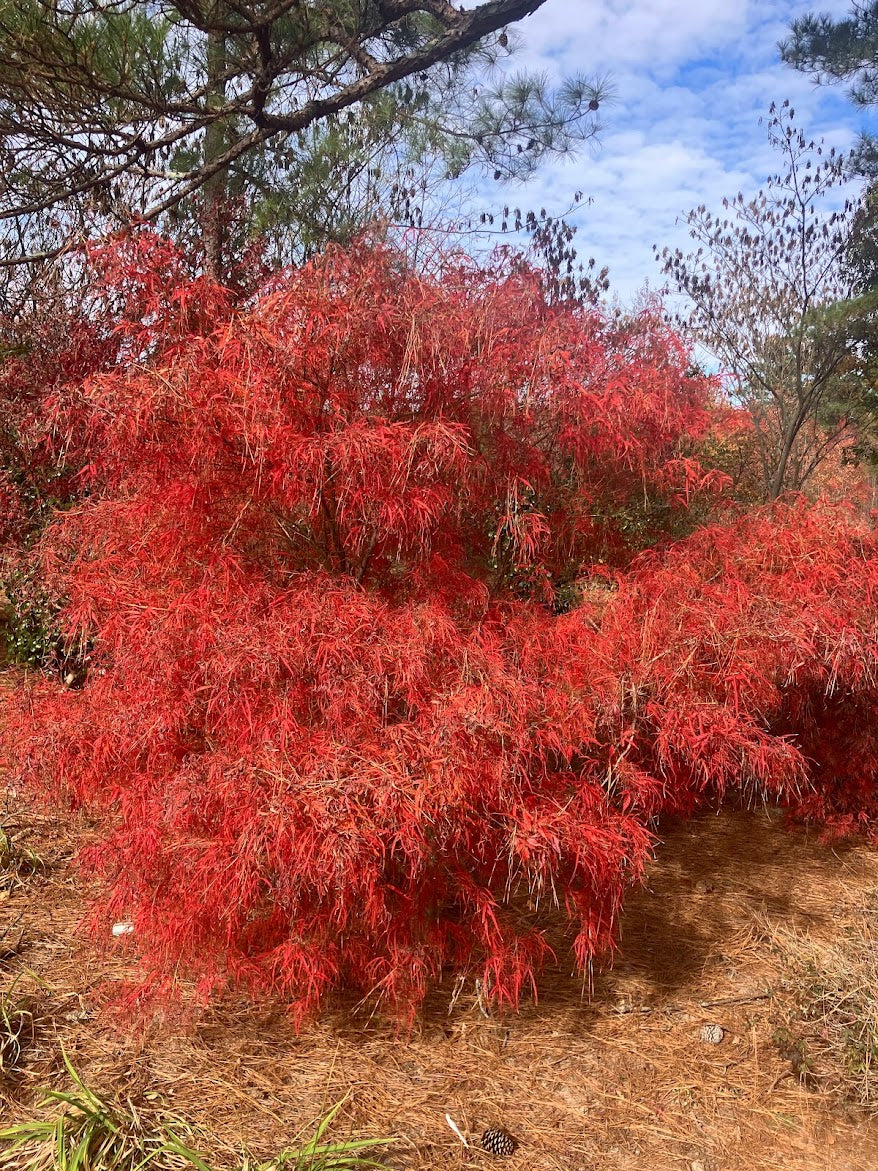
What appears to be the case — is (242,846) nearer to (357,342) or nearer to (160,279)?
(357,342)

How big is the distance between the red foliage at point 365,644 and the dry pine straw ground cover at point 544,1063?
25cm

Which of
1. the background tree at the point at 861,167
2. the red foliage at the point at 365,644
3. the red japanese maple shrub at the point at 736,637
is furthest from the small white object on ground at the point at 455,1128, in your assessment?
the background tree at the point at 861,167

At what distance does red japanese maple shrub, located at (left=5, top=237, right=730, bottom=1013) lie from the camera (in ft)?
8.10

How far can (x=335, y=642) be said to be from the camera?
8.35ft

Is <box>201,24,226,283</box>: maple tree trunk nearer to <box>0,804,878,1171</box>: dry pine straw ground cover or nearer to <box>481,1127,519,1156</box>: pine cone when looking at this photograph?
<box>0,804,878,1171</box>: dry pine straw ground cover

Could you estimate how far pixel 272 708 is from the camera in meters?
2.55

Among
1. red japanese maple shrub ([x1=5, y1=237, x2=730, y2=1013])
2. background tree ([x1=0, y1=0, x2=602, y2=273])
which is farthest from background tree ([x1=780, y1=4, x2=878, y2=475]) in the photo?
red japanese maple shrub ([x1=5, y1=237, x2=730, y2=1013])

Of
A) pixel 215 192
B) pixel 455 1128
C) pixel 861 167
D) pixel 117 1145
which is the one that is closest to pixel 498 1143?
pixel 455 1128

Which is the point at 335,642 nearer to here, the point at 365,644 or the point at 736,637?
the point at 365,644

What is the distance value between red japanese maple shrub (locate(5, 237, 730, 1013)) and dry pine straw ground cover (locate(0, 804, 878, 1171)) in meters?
0.23

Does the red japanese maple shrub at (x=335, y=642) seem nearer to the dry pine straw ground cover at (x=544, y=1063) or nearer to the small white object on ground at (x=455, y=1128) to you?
the dry pine straw ground cover at (x=544, y=1063)

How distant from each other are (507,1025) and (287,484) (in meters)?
2.09

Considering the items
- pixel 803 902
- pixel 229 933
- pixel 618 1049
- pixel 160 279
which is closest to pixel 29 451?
pixel 160 279

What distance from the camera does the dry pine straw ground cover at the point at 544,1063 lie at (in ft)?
8.46
